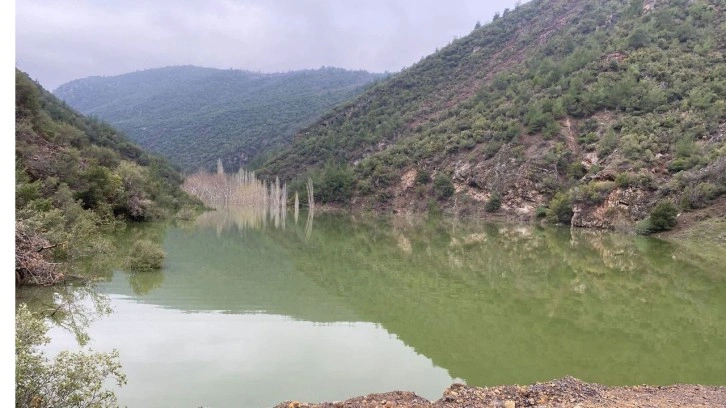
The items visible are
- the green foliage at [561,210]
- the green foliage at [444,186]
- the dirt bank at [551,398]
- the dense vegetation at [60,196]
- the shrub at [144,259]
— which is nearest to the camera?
the dirt bank at [551,398]

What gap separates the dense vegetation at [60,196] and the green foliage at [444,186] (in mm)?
29490

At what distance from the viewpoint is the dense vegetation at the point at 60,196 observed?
11469 mm

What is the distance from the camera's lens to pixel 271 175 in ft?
304

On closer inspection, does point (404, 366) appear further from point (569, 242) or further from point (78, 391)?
point (569, 242)

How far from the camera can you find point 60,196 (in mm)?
19562

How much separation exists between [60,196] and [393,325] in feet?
51.1

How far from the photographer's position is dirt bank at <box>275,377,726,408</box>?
5.76 metres

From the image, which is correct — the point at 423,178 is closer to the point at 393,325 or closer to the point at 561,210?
the point at 561,210

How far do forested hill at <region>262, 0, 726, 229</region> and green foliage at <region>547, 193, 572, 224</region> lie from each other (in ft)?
0.38

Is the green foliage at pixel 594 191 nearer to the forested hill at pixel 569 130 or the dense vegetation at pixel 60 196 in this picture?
the forested hill at pixel 569 130

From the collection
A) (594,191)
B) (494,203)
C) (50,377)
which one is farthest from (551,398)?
(494,203)

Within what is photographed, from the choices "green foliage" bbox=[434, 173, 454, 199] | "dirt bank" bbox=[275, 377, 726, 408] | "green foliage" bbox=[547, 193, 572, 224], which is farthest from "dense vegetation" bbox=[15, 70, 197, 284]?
"green foliage" bbox=[547, 193, 572, 224]

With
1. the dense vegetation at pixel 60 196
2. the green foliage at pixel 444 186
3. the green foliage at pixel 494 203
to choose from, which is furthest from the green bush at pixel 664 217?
the dense vegetation at pixel 60 196

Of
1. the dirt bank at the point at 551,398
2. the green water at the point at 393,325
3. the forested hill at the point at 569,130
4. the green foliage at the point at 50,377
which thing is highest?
the forested hill at the point at 569,130
